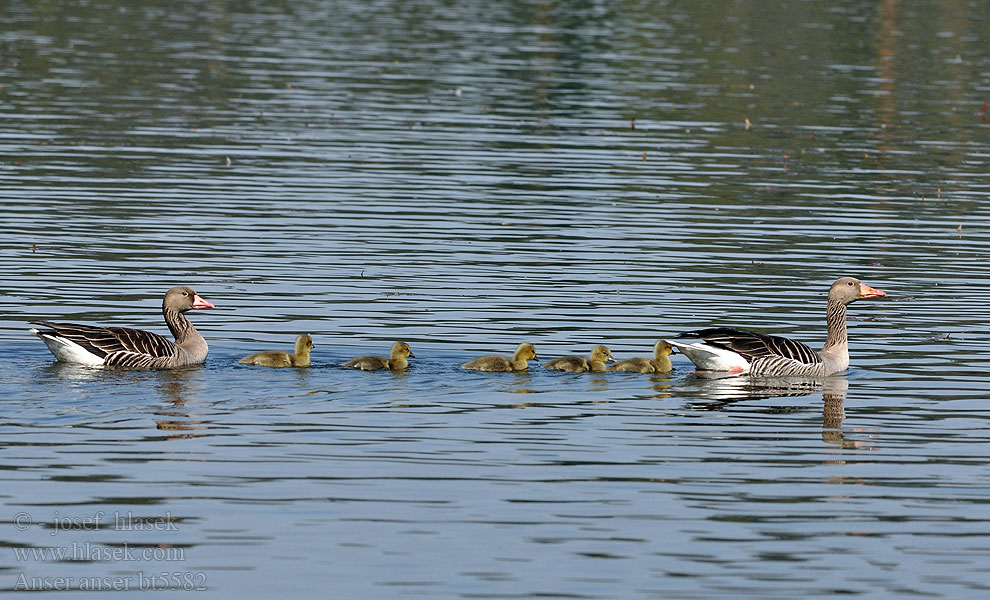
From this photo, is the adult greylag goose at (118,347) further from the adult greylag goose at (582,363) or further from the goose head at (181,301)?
the adult greylag goose at (582,363)

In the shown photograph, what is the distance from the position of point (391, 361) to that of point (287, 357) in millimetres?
1141

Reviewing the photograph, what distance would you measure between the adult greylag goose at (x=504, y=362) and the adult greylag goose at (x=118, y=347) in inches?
123

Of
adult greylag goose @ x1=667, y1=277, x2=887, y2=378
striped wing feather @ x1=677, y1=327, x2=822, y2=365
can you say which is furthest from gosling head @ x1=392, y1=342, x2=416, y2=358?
striped wing feather @ x1=677, y1=327, x2=822, y2=365

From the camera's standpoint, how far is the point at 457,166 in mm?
35594

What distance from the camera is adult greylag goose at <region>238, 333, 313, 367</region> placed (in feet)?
58.2

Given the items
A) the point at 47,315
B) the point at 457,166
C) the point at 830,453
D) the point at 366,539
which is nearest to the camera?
the point at 366,539

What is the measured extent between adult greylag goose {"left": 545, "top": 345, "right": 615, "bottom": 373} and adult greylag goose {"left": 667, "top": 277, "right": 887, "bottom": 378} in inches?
33.2

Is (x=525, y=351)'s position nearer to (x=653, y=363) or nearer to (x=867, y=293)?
(x=653, y=363)

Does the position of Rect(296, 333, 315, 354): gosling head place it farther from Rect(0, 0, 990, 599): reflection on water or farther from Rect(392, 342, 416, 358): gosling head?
Rect(392, 342, 416, 358): gosling head

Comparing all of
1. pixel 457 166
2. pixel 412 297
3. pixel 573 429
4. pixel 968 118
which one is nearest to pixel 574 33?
pixel 968 118

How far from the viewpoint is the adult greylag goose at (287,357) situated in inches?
698

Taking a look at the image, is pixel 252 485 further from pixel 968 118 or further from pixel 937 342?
pixel 968 118

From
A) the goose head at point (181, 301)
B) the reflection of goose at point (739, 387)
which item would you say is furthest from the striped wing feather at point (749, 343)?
the goose head at point (181, 301)

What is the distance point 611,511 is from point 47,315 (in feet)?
32.7
